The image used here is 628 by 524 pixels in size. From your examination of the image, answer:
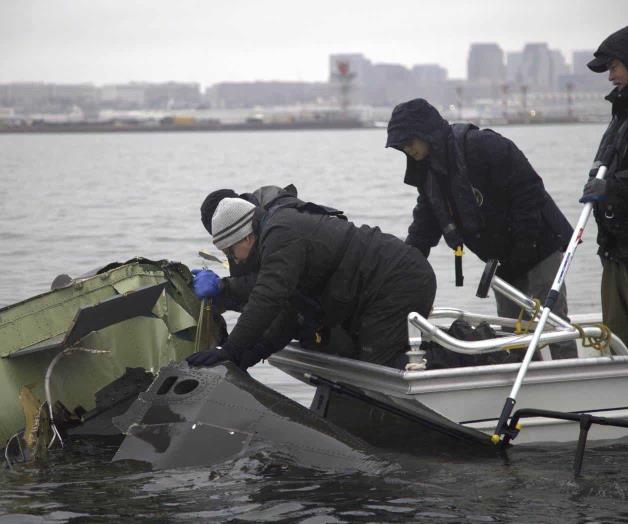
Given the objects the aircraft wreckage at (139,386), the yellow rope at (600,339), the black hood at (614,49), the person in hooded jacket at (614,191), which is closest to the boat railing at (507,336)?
the yellow rope at (600,339)

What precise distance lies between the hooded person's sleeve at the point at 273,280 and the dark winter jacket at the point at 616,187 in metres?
1.87

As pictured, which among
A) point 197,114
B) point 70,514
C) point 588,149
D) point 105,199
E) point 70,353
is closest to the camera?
point 70,514

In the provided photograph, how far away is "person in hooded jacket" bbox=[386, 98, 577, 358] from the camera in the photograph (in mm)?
7395

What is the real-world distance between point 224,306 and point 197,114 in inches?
7070

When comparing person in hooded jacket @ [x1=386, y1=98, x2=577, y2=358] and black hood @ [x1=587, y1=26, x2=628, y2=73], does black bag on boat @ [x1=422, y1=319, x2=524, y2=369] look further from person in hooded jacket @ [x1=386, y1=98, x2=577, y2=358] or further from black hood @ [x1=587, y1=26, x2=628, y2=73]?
black hood @ [x1=587, y1=26, x2=628, y2=73]

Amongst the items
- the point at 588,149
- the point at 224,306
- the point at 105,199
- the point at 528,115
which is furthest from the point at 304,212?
the point at 528,115

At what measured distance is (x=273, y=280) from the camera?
6.67m

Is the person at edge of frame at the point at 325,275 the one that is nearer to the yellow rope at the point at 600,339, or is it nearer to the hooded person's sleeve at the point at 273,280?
the hooded person's sleeve at the point at 273,280

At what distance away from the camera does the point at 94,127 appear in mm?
174000

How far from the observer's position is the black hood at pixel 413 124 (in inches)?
288

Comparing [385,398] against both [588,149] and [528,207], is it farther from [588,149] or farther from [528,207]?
[588,149]

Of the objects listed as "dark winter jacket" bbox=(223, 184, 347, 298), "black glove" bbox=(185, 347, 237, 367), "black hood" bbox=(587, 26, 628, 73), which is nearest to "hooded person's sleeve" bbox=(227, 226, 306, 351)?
"black glove" bbox=(185, 347, 237, 367)

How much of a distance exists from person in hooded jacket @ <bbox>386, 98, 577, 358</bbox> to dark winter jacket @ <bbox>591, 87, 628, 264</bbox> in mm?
447

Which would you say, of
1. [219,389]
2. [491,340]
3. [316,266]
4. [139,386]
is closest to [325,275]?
[316,266]
